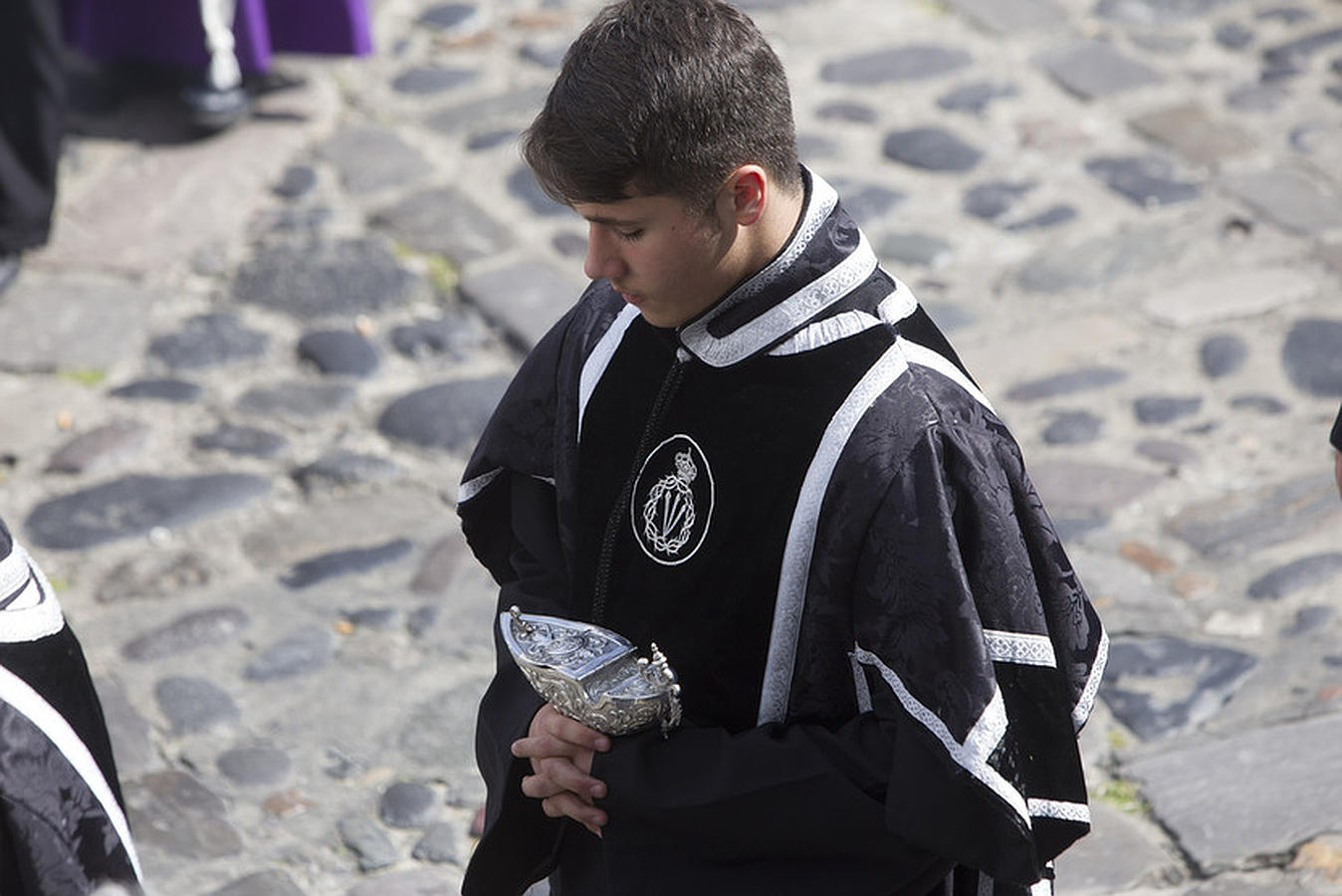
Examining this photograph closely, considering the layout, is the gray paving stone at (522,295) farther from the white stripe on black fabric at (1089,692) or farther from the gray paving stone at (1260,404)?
the white stripe on black fabric at (1089,692)

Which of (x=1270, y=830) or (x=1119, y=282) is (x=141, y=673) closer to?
(x=1270, y=830)

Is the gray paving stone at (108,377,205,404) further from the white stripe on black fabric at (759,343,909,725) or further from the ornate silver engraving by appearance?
the white stripe on black fabric at (759,343,909,725)

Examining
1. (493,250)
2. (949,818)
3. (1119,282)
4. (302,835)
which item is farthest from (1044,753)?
(493,250)

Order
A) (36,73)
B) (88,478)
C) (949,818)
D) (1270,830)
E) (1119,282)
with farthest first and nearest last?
(36,73) < (1119,282) < (88,478) < (1270,830) < (949,818)

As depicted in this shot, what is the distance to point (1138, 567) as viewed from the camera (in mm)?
3998

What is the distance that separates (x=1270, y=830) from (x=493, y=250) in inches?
119

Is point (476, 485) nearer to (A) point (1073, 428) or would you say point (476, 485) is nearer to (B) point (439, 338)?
(A) point (1073, 428)

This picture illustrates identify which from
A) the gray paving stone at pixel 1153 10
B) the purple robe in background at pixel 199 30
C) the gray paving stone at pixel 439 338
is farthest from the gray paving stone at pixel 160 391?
the gray paving stone at pixel 1153 10

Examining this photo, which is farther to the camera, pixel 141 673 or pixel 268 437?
pixel 268 437

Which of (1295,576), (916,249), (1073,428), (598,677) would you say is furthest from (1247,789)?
(916,249)

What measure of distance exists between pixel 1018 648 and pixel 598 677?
446mm

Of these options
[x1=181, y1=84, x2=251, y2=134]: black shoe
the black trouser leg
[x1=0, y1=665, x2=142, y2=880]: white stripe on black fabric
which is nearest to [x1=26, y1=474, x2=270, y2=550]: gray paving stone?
the black trouser leg

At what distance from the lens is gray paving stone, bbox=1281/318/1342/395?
180 inches

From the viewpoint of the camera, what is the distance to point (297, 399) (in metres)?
4.79
